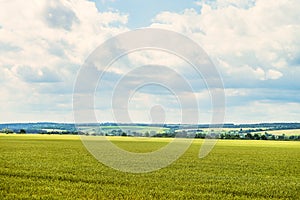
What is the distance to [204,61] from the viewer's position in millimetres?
30859

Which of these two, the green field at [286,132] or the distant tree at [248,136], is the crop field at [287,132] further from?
the distant tree at [248,136]

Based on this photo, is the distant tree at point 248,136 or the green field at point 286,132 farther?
the green field at point 286,132

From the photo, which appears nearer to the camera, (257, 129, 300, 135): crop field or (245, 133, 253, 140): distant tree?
(245, 133, 253, 140): distant tree

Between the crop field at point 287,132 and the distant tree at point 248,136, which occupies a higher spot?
the crop field at point 287,132

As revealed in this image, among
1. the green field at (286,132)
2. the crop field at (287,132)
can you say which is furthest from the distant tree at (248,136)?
the crop field at (287,132)

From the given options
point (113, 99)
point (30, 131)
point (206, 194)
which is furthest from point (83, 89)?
point (30, 131)

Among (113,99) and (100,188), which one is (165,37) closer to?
(113,99)

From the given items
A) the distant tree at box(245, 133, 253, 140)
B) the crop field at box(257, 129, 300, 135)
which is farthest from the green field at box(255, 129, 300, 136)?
the distant tree at box(245, 133, 253, 140)

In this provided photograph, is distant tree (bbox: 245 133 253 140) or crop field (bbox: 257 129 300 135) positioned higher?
crop field (bbox: 257 129 300 135)

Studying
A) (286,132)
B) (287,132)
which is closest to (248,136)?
(286,132)

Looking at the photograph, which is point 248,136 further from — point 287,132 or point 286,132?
point 287,132

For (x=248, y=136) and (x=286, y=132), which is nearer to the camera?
(x=248, y=136)

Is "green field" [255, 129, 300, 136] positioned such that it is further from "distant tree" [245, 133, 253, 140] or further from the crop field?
"distant tree" [245, 133, 253, 140]

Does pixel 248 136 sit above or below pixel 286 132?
below
